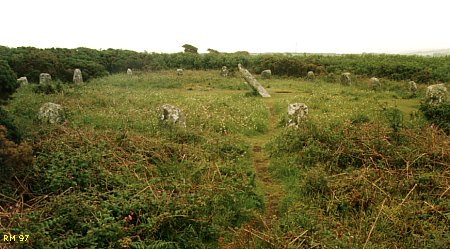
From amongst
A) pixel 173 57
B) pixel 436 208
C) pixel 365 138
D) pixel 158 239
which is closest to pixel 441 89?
pixel 365 138

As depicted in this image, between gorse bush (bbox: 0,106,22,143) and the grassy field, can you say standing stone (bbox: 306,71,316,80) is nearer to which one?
the grassy field

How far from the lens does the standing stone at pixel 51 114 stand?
10.8m

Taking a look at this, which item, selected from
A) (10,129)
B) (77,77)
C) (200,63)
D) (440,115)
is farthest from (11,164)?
(200,63)

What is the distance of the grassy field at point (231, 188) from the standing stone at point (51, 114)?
40cm

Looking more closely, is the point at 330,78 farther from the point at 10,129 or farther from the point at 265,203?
the point at 10,129

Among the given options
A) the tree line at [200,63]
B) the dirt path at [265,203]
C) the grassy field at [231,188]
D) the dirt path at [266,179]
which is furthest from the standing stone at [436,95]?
the tree line at [200,63]

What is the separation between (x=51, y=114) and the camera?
10.9 meters

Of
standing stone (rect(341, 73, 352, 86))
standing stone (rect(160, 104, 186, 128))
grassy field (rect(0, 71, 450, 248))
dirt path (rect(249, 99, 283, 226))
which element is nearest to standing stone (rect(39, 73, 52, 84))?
grassy field (rect(0, 71, 450, 248))

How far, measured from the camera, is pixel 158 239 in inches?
201

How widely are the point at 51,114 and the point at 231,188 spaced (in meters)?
6.92

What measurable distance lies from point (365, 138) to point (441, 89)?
8.41 m

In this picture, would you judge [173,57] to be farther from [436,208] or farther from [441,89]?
[436,208]

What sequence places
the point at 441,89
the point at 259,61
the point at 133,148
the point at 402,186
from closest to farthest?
the point at 402,186
the point at 133,148
the point at 441,89
the point at 259,61

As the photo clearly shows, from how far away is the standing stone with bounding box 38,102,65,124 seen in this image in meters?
10.8
